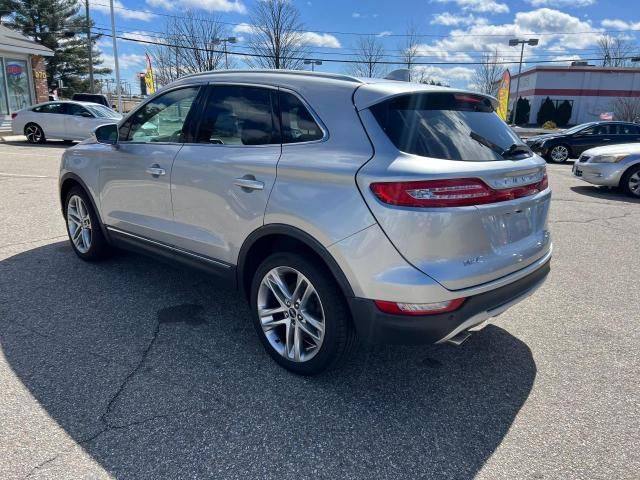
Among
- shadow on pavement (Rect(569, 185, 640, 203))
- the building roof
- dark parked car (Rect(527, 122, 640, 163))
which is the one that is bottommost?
shadow on pavement (Rect(569, 185, 640, 203))

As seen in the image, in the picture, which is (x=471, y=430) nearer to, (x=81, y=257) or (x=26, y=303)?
(x=26, y=303)

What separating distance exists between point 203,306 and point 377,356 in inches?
61.5

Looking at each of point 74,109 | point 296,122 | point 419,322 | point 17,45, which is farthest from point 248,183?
point 17,45

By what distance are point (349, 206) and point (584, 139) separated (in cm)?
1699

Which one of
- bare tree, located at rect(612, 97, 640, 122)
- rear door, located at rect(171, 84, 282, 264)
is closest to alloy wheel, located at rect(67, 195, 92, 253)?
rear door, located at rect(171, 84, 282, 264)

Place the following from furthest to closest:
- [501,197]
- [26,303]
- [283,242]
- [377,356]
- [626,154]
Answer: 1. [626,154]
2. [26,303]
3. [377,356]
4. [283,242]
5. [501,197]

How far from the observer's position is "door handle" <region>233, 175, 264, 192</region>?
2990mm

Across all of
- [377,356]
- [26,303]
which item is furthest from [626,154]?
[26,303]

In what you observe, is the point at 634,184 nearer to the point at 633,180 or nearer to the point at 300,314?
the point at 633,180

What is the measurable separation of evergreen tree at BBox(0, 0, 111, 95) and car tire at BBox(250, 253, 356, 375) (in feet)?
155

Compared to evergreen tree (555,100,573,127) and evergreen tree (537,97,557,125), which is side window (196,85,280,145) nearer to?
evergreen tree (537,97,557,125)

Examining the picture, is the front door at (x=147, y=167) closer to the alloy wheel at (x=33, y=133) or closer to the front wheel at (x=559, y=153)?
the alloy wheel at (x=33, y=133)

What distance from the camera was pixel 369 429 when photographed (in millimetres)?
2576

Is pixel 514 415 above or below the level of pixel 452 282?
below
